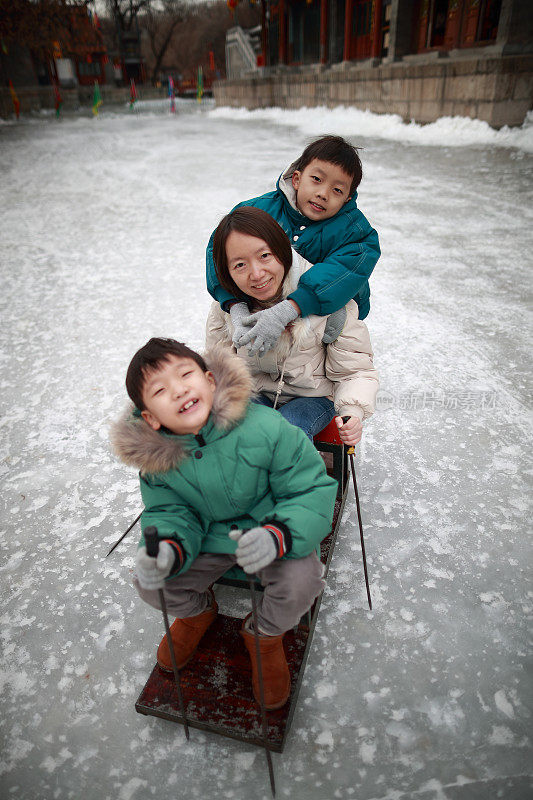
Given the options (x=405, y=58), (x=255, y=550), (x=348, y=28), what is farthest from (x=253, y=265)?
(x=348, y=28)

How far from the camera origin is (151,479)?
1.26m

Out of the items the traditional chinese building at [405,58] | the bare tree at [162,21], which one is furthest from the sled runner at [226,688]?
the bare tree at [162,21]

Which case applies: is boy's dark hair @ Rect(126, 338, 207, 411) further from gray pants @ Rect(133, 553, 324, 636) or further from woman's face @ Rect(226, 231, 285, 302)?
gray pants @ Rect(133, 553, 324, 636)

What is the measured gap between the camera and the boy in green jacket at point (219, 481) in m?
1.17

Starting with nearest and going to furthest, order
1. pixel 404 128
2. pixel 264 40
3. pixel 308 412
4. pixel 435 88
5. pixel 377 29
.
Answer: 1. pixel 308 412
2. pixel 435 88
3. pixel 404 128
4. pixel 377 29
5. pixel 264 40

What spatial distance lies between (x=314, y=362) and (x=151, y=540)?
92cm

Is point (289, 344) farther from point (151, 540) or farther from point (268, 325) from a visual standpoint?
point (151, 540)

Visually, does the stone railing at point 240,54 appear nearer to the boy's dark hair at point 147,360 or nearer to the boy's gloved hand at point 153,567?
the boy's dark hair at point 147,360

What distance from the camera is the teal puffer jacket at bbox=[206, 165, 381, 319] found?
1.49 meters

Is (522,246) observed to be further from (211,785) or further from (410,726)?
(211,785)

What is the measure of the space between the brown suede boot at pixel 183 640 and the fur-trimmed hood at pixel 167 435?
51cm

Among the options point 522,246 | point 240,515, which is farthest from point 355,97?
point 240,515

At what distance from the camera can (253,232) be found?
1.38 meters

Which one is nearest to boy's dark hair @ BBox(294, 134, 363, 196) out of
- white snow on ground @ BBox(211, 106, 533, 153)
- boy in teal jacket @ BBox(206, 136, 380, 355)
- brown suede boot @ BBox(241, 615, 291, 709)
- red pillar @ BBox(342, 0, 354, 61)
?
boy in teal jacket @ BBox(206, 136, 380, 355)
